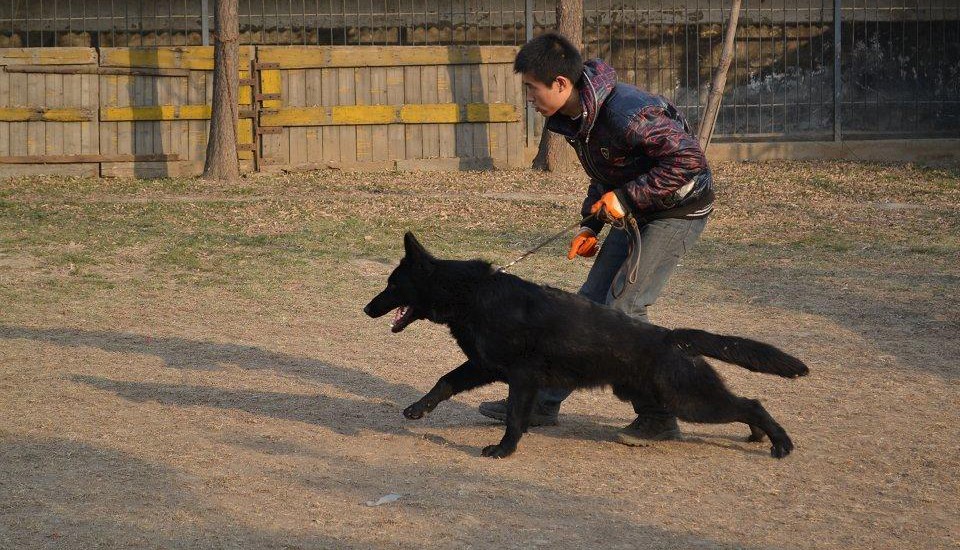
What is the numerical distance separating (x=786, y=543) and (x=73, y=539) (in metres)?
2.49

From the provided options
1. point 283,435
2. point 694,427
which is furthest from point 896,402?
point 283,435

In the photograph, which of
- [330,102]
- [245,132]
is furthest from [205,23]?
[330,102]

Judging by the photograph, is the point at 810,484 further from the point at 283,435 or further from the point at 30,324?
the point at 30,324

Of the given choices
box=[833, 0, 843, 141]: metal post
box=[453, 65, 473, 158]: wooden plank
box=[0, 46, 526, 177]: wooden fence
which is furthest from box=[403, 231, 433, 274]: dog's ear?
box=[833, 0, 843, 141]: metal post

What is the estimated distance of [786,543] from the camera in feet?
12.9

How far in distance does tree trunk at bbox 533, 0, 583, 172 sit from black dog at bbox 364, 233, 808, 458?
10734 mm

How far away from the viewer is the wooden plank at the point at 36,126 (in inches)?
632

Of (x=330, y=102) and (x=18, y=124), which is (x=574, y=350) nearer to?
(x=330, y=102)

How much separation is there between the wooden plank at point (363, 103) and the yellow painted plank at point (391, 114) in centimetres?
13

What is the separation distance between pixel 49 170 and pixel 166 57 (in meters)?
2.32

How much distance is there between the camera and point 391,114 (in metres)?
16.8

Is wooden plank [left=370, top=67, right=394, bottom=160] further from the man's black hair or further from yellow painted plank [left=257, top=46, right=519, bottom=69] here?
the man's black hair

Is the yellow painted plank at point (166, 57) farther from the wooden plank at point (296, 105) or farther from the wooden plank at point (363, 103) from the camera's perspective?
the wooden plank at point (363, 103)

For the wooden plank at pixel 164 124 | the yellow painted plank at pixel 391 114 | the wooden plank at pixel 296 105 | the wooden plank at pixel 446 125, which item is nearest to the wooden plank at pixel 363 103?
the yellow painted plank at pixel 391 114
